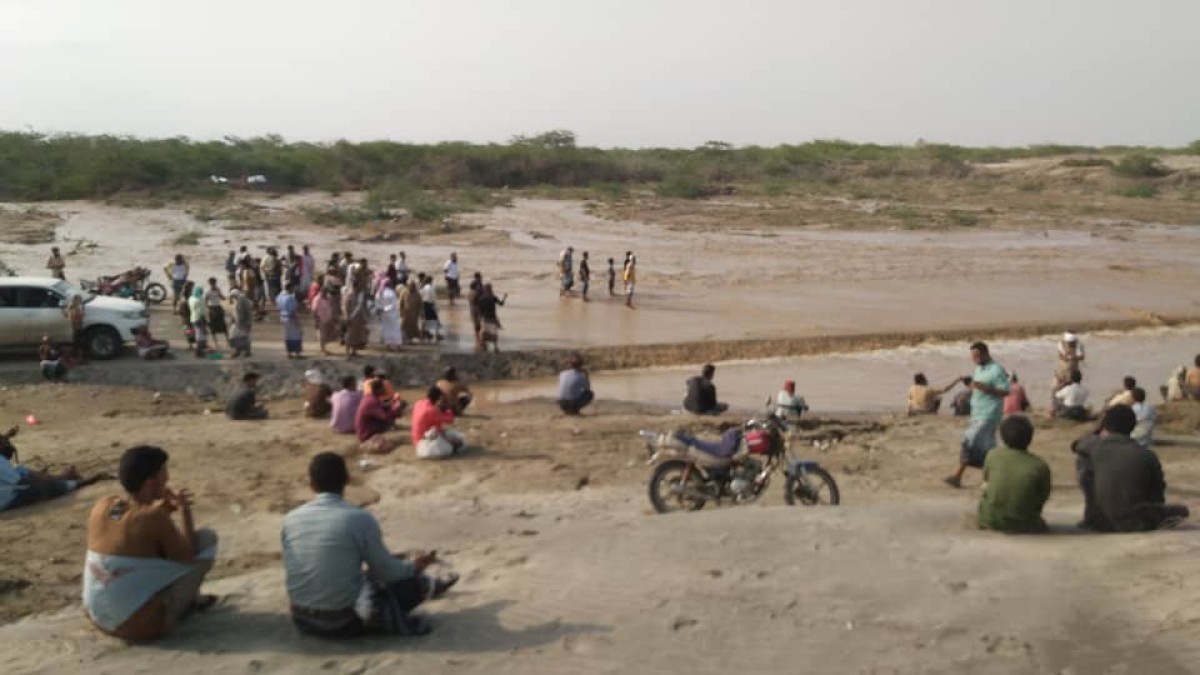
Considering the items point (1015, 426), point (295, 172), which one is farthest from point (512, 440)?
point (295, 172)

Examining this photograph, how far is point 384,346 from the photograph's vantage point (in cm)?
1939

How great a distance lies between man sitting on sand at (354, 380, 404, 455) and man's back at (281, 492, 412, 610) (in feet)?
21.0

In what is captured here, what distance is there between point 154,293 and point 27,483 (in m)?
13.8

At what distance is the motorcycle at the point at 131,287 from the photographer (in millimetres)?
22047

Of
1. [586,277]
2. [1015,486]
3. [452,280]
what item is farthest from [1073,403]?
[452,280]

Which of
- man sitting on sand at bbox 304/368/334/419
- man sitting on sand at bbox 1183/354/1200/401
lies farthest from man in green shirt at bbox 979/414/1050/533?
→ man sitting on sand at bbox 304/368/334/419

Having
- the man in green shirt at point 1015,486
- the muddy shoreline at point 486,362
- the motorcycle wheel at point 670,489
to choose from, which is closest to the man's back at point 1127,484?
the man in green shirt at point 1015,486

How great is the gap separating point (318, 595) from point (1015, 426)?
15.4 feet

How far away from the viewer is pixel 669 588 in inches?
264

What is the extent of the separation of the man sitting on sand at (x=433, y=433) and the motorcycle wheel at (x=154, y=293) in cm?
1337

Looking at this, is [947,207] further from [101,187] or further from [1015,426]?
[1015,426]

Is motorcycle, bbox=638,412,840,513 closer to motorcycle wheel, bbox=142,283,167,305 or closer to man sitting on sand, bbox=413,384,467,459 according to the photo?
man sitting on sand, bbox=413,384,467,459

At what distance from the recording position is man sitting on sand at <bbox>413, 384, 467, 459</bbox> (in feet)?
38.6

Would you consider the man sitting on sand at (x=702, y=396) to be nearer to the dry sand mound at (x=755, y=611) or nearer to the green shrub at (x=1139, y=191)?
the dry sand mound at (x=755, y=611)
